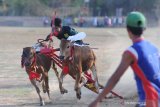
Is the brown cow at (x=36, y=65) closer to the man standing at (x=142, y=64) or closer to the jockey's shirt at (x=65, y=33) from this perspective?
the jockey's shirt at (x=65, y=33)

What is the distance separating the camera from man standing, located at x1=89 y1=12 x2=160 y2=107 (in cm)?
650

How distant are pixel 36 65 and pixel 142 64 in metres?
8.60

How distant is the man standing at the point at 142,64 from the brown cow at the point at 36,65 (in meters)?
7.90

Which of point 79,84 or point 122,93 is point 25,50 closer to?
point 79,84

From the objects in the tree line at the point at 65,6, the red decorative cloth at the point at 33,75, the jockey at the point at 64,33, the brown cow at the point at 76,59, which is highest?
the jockey at the point at 64,33

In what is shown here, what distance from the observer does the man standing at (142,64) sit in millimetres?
6496

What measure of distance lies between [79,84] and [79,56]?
2.30ft

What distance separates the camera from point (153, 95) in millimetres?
6621

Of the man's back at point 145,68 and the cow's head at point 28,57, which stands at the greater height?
the man's back at point 145,68

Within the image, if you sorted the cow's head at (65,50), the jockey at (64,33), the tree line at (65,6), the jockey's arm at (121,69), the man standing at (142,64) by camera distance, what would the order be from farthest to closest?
the tree line at (65,6) < the jockey at (64,33) < the cow's head at (65,50) < the man standing at (142,64) < the jockey's arm at (121,69)

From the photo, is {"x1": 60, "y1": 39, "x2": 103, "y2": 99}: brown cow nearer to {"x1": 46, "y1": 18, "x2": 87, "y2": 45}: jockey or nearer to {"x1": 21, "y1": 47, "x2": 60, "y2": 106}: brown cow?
{"x1": 46, "y1": 18, "x2": 87, "y2": 45}: jockey

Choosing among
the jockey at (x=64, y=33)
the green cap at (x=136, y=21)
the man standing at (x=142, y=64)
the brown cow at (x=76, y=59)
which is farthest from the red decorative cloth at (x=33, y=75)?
the green cap at (x=136, y=21)

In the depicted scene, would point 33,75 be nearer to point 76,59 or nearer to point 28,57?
point 28,57

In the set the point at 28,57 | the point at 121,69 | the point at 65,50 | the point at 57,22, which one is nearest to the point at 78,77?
the point at 65,50
